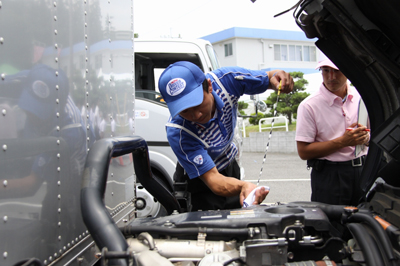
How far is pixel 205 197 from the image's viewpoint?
3234 millimetres

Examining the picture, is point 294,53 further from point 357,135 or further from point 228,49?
point 357,135

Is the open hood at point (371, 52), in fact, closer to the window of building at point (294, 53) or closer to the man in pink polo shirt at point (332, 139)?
the man in pink polo shirt at point (332, 139)

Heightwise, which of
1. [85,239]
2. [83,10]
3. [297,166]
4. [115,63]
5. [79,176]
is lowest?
[297,166]

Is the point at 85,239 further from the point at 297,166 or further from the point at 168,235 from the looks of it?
the point at 297,166

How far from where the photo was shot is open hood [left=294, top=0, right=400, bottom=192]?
174cm

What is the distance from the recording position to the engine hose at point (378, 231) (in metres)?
1.44

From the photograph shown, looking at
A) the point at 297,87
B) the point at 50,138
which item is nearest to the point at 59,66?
the point at 50,138

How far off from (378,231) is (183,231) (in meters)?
0.86

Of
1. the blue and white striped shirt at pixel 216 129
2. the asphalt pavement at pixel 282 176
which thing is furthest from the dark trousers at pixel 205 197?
the asphalt pavement at pixel 282 176

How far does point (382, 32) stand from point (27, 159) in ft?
5.57

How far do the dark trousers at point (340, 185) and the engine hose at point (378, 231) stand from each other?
130 cm

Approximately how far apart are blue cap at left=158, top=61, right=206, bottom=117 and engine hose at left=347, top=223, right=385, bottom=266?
3.76 feet

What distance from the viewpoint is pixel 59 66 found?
1.53 m

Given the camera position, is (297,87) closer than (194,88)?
No
